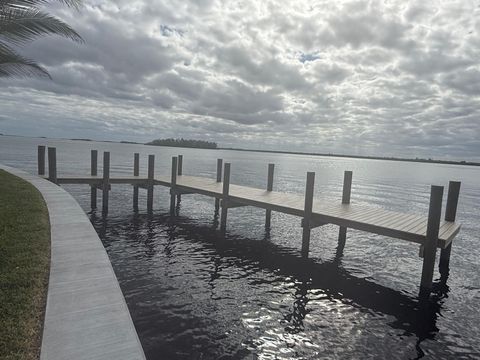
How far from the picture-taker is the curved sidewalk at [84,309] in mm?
3061

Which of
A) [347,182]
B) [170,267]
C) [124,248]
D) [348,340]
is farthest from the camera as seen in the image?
[347,182]

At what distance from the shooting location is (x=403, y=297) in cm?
938

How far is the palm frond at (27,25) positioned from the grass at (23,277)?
531 cm

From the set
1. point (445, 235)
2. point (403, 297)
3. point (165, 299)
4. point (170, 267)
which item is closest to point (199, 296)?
point (165, 299)

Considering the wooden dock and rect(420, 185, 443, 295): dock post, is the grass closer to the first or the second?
the wooden dock

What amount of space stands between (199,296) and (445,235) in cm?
753

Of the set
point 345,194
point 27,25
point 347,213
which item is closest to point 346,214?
point 347,213

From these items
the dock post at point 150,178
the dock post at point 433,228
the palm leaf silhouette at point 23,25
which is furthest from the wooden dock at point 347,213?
the palm leaf silhouette at point 23,25

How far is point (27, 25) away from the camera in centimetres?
948

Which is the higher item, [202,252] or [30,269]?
[30,269]

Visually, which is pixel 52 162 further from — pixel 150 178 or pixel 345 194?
pixel 345 194

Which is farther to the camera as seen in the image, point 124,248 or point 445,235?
point 124,248

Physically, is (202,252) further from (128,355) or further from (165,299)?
(128,355)

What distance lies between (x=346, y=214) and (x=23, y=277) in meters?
9.96
